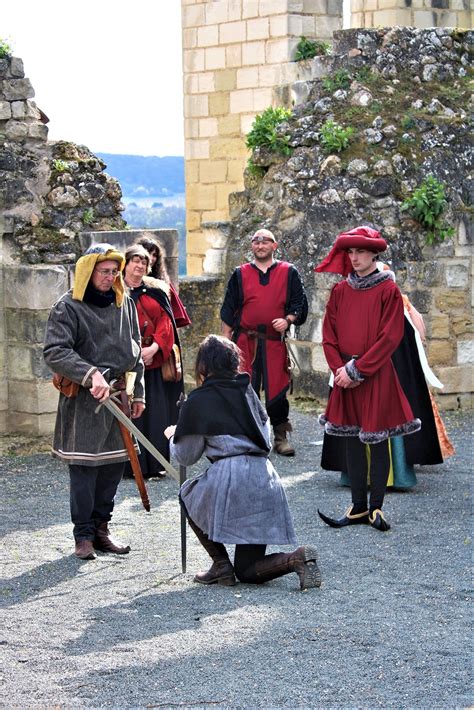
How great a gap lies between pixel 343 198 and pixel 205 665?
254 inches

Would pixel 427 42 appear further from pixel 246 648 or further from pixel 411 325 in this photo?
pixel 246 648

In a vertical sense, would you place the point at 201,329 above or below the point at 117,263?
below

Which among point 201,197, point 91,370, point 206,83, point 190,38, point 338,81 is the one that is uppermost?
point 190,38

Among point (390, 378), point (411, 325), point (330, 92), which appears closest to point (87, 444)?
point (390, 378)

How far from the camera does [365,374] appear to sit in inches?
278

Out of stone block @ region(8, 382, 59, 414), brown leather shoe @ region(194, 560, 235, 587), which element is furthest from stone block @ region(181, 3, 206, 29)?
brown leather shoe @ region(194, 560, 235, 587)

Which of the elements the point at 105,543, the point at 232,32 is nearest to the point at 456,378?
the point at 105,543

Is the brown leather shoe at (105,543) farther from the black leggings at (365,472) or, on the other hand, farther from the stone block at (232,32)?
the stone block at (232,32)

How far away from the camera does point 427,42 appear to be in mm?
11453

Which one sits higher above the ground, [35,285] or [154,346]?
[35,285]

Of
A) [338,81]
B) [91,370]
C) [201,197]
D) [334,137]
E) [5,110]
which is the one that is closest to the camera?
[91,370]

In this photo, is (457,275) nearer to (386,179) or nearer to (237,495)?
(386,179)

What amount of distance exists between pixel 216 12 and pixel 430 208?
204 inches

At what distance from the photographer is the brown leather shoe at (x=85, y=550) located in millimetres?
6547
